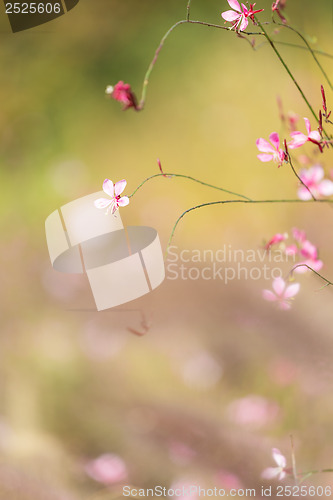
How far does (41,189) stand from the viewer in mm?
843

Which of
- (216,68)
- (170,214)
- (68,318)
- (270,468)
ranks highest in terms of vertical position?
(216,68)

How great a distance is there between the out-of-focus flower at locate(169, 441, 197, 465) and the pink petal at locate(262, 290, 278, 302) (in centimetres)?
28

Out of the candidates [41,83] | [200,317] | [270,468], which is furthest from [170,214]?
[270,468]

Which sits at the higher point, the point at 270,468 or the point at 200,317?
the point at 200,317

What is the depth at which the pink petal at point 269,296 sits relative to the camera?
0.80m

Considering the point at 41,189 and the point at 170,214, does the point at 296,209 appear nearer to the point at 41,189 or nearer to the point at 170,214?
the point at 170,214

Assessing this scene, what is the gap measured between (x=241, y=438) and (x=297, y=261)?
0.31 m

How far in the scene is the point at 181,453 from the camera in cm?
79

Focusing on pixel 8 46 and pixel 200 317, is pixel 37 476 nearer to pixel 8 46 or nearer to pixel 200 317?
pixel 200 317

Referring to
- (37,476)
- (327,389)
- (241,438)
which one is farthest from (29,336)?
(327,389)
